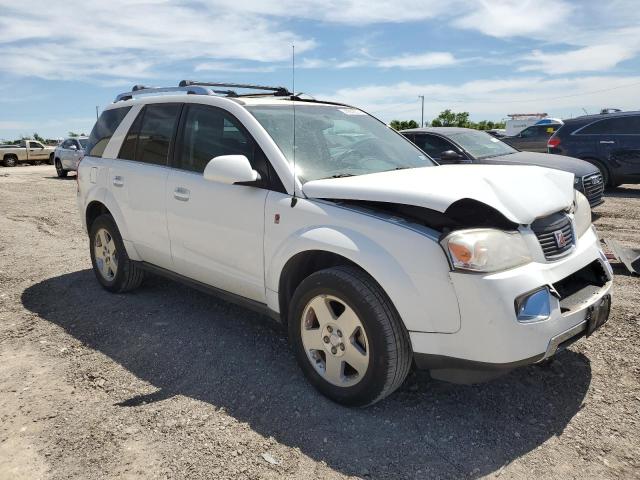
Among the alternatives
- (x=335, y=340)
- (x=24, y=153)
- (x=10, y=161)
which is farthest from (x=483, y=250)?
(x=24, y=153)

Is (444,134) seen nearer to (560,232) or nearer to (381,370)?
(560,232)

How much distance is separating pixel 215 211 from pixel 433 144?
583 cm

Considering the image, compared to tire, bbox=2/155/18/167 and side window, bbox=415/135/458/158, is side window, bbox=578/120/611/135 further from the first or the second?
tire, bbox=2/155/18/167

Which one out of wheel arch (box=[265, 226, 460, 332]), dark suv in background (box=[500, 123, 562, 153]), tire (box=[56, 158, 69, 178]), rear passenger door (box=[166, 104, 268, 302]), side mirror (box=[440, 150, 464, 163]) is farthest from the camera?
tire (box=[56, 158, 69, 178])

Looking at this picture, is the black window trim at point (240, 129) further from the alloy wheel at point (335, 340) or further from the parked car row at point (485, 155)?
the parked car row at point (485, 155)

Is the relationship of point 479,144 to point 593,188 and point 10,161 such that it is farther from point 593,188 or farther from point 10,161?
point 10,161

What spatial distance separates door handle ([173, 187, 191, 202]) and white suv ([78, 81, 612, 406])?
1 centimetres

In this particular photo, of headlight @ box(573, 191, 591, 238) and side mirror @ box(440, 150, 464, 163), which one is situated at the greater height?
side mirror @ box(440, 150, 464, 163)

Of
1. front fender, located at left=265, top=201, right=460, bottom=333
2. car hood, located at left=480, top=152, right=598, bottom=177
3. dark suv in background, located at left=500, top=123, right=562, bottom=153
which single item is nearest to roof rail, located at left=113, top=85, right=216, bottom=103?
front fender, located at left=265, top=201, right=460, bottom=333

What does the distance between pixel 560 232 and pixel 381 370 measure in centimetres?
125

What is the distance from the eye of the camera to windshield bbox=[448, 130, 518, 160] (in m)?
8.60

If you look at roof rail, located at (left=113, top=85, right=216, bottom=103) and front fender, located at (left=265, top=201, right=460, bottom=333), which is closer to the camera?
front fender, located at (left=265, top=201, right=460, bottom=333)

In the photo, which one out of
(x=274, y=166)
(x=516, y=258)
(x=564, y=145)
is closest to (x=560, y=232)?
(x=516, y=258)

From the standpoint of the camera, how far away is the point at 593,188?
28.0 feet
